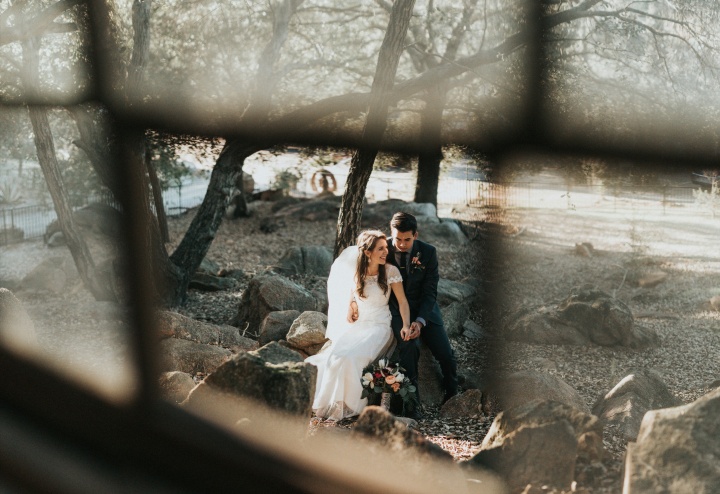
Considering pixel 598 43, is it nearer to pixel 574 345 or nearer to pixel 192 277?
pixel 574 345

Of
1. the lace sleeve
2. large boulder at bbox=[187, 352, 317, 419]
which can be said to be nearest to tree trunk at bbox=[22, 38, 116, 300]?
the lace sleeve

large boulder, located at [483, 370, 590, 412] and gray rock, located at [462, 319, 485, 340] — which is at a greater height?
large boulder, located at [483, 370, 590, 412]

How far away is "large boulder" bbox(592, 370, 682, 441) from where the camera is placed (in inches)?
188

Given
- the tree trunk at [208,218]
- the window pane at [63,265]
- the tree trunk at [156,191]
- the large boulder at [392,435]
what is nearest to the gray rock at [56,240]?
the window pane at [63,265]

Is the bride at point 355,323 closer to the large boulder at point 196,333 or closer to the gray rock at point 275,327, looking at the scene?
the large boulder at point 196,333

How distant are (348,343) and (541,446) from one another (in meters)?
2.22

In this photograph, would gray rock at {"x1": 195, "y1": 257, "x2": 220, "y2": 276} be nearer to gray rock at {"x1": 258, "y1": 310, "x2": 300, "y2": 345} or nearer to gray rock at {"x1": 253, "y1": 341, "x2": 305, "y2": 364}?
gray rock at {"x1": 258, "y1": 310, "x2": 300, "y2": 345}

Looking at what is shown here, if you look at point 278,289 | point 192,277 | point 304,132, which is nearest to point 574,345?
point 278,289

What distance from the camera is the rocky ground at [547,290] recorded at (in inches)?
268

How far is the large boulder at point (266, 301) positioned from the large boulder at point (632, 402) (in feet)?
12.5

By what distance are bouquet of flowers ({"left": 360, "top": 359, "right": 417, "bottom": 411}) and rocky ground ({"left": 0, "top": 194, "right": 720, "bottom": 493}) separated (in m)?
0.23

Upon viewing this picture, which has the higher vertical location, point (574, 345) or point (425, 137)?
point (425, 137)

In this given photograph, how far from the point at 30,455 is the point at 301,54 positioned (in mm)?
10805

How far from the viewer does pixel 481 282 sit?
11.4 metres
